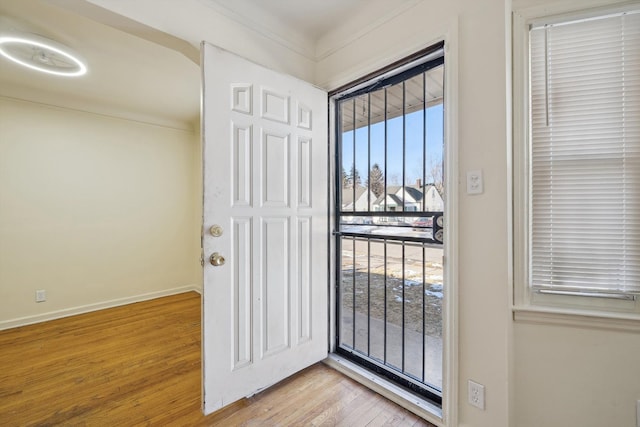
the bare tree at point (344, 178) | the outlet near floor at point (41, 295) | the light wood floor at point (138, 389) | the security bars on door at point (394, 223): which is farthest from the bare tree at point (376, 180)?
the outlet near floor at point (41, 295)

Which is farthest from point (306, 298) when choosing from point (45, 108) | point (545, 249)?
point (45, 108)

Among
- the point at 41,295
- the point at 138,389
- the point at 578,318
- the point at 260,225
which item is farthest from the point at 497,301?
the point at 41,295

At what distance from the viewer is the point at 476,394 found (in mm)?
1285

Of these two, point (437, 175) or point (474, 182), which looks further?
point (437, 175)

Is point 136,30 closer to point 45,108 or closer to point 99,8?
point 99,8

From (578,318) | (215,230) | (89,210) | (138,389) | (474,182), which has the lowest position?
(138,389)

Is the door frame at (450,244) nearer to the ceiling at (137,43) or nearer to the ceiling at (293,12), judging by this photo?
the ceiling at (137,43)

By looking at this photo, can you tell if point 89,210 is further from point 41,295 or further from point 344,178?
A: point 344,178

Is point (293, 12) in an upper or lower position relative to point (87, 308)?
upper

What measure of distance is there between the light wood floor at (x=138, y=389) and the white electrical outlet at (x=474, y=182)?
128cm

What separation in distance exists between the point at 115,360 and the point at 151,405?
81 centimetres

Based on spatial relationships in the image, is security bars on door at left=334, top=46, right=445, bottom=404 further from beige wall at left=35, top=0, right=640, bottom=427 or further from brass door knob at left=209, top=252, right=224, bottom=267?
brass door knob at left=209, top=252, right=224, bottom=267

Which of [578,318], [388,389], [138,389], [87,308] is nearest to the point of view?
[578,318]

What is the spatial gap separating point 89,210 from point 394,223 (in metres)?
3.54
